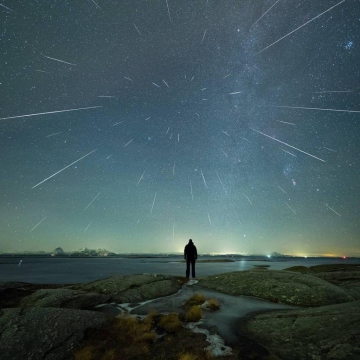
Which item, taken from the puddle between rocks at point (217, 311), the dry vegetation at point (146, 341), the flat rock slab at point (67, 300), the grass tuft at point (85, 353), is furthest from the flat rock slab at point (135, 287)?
the grass tuft at point (85, 353)

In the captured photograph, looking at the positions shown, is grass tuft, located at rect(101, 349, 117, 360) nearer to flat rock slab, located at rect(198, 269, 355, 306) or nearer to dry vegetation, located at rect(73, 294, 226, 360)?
dry vegetation, located at rect(73, 294, 226, 360)

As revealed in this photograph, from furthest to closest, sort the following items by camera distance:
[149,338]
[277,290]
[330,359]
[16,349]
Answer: [277,290] → [149,338] → [16,349] → [330,359]

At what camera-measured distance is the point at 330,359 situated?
6.58 meters

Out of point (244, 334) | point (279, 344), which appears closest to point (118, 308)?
point (244, 334)

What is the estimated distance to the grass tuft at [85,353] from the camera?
7.14m

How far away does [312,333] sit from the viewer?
803 cm

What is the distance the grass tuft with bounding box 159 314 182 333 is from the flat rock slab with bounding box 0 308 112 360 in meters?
2.59

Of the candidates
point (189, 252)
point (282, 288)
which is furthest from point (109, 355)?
point (189, 252)

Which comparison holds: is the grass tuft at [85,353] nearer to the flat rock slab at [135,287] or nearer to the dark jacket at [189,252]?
the flat rock slab at [135,287]

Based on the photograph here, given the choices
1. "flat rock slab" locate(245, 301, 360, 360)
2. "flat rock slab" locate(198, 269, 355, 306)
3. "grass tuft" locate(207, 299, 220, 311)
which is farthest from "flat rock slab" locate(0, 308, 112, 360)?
"flat rock slab" locate(198, 269, 355, 306)

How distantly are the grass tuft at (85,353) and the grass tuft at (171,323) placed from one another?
291 centimetres

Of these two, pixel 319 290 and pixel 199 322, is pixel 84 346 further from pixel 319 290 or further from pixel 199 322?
pixel 319 290

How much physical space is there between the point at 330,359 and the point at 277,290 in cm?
864

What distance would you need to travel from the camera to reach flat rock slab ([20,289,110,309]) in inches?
470
